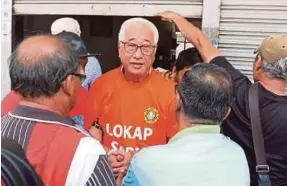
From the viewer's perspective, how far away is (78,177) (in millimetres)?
1462

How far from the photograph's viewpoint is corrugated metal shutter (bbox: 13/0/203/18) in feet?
10.1

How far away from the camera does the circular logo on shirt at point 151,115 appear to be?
2.65 m

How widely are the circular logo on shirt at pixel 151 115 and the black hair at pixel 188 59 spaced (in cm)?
34

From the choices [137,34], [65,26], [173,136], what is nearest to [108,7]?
[65,26]

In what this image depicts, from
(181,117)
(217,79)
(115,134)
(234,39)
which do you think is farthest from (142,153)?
(234,39)

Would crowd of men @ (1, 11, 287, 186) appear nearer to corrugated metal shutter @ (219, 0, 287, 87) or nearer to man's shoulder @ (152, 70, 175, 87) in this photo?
man's shoulder @ (152, 70, 175, 87)

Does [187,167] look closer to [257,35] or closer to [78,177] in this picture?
[78,177]

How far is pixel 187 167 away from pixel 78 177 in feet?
1.27

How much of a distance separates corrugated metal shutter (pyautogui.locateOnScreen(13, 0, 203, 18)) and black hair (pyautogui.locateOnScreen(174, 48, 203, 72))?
1.33ft

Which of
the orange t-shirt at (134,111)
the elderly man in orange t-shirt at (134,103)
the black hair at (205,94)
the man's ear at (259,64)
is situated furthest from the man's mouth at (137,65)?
the black hair at (205,94)

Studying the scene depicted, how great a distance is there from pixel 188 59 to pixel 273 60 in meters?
0.70

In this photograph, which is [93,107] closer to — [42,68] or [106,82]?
[106,82]

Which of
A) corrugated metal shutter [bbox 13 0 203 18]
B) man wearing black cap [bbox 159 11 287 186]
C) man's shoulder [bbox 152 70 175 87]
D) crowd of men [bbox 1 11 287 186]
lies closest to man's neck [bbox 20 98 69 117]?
A: crowd of men [bbox 1 11 287 186]

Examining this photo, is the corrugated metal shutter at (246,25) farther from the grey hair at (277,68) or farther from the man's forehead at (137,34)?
the grey hair at (277,68)
